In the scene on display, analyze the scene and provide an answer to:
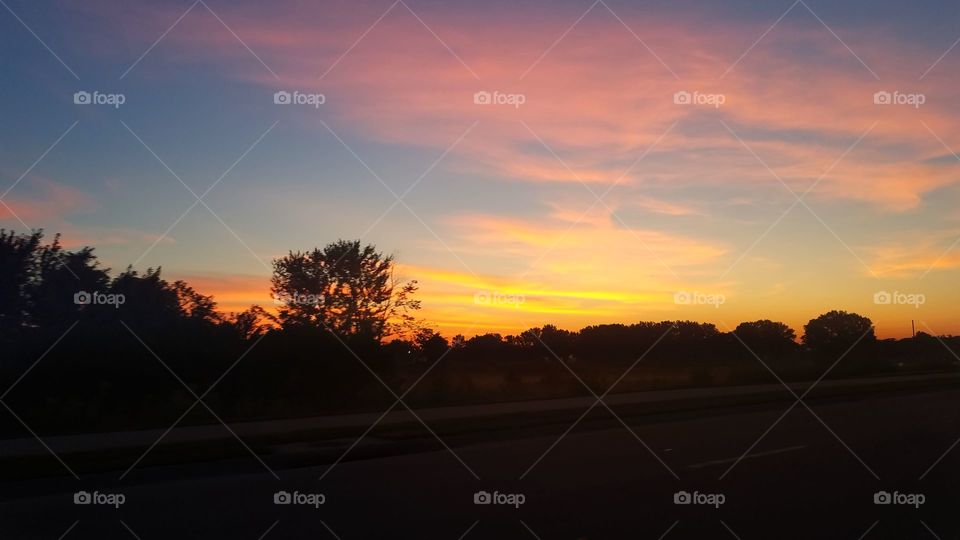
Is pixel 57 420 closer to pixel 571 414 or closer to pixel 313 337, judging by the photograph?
pixel 313 337

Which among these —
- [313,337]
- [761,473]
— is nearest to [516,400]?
[313,337]

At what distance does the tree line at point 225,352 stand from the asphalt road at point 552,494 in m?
9.50

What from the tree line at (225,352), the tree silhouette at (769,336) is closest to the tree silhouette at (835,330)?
the tree silhouette at (769,336)

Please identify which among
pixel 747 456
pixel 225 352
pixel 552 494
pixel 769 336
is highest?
pixel 769 336

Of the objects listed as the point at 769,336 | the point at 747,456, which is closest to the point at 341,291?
the point at 747,456

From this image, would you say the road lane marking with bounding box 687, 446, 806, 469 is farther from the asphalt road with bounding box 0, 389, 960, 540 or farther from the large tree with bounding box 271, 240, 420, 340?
the large tree with bounding box 271, 240, 420, 340

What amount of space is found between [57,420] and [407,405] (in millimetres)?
10048

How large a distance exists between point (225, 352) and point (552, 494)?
16479 mm

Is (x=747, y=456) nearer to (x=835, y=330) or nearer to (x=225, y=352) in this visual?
(x=225, y=352)

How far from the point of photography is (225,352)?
25.5 metres

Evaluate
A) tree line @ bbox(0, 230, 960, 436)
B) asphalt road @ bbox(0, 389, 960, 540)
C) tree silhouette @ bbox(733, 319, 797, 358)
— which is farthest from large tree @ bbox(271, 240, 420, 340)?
tree silhouette @ bbox(733, 319, 797, 358)

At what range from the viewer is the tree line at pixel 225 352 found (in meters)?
22.3

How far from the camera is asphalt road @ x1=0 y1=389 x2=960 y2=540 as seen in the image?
30.4 feet

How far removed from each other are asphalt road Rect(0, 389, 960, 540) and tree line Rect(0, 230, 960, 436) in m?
9.50
